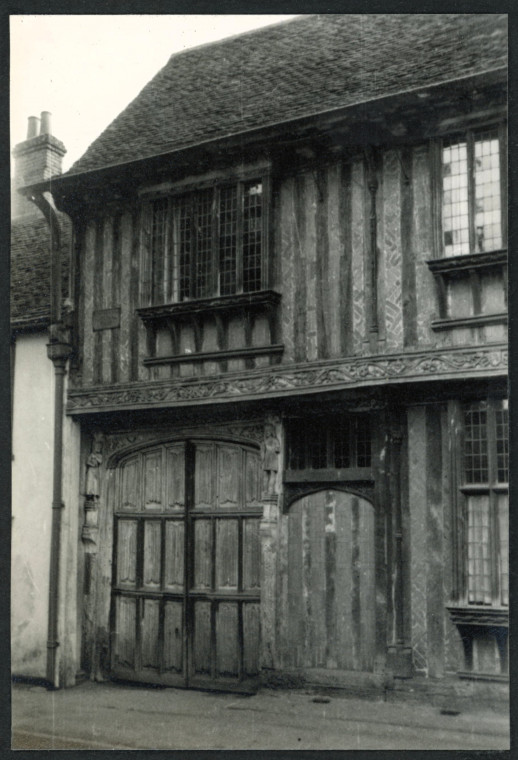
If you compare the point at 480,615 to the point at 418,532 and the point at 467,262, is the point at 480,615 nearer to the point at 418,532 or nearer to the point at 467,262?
the point at 418,532

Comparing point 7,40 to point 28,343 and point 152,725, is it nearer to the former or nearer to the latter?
point 28,343

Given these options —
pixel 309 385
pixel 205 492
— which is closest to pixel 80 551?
pixel 205 492

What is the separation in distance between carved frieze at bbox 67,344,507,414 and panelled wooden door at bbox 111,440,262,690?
2.33 ft

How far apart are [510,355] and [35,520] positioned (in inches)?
264

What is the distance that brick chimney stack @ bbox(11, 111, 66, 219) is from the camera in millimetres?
14828

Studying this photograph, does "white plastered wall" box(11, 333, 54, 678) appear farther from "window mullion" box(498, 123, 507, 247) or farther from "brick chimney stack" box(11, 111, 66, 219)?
"window mullion" box(498, 123, 507, 247)

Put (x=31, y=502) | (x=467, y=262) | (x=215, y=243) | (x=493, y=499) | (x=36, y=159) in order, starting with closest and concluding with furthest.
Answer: (x=493, y=499)
(x=467, y=262)
(x=215, y=243)
(x=31, y=502)
(x=36, y=159)

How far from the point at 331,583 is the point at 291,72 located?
20.2 ft

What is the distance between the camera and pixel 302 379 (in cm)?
930

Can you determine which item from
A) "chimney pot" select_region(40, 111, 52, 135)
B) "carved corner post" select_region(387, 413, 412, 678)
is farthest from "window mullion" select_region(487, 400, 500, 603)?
"chimney pot" select_region(40, 111, 52, 135)

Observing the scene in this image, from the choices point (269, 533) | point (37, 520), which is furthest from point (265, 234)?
point (37, 520)

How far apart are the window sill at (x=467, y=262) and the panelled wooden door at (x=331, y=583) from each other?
250 cm

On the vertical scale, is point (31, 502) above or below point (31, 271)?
below
